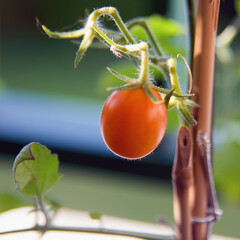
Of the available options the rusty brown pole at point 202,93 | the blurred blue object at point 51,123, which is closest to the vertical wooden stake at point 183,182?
the rusty brown pole at point 202,93

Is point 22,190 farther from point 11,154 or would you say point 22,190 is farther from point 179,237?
point 11,154

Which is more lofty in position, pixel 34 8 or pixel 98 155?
pixel 34 8

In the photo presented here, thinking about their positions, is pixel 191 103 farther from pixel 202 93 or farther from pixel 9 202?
pixel 9 202

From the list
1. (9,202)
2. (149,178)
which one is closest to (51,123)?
(149,178)

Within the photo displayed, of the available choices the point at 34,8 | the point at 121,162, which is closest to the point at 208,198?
the point at 121,162

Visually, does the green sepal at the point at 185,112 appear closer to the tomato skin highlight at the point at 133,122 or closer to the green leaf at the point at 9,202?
the tomato skin highlight at the point at 133,122

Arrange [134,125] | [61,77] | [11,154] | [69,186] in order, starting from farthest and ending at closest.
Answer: [61,77]
[11,154]
[69,186]
[134,125]
